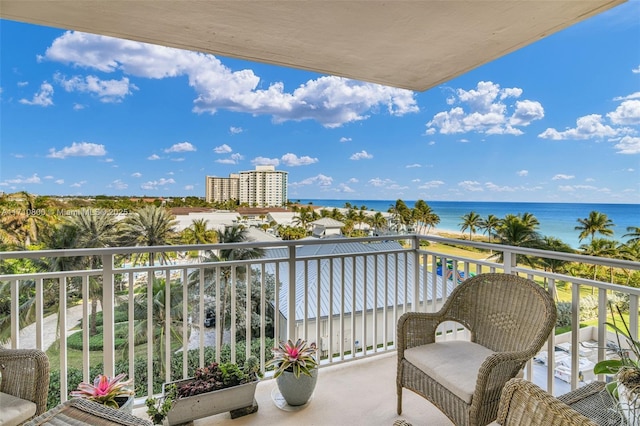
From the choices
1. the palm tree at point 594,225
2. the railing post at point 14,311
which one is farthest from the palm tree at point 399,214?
the palm tree at point 594,225

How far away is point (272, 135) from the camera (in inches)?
535

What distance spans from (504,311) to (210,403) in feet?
6.03

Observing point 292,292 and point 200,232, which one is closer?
point 292,292

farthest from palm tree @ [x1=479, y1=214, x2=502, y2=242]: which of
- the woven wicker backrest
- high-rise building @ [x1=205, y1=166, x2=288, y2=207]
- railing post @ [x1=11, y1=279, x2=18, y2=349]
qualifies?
railing post @ [x1=11, y1=279, x2=18, y2=349]

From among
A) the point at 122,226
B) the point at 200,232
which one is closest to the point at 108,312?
the point at 200,232

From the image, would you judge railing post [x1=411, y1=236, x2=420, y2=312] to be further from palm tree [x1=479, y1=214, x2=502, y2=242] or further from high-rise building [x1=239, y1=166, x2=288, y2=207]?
palm tree [x1=479, y1=214, x2=502, y2=242]

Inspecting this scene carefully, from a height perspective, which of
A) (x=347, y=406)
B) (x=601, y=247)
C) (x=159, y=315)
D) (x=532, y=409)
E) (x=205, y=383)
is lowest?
(x=159, y=315)

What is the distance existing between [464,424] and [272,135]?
13155 millimetres

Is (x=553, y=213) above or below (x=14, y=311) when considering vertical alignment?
above

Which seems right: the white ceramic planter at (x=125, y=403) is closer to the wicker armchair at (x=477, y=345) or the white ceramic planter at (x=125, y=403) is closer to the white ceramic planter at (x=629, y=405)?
the wicker armchair at (x=477, y=345)

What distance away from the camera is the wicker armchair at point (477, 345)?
4.76ft

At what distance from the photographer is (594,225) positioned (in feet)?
46.8

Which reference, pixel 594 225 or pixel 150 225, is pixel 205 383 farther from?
pixel 594 225

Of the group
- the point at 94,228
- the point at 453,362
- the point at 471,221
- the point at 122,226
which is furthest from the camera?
the point at 471,221
